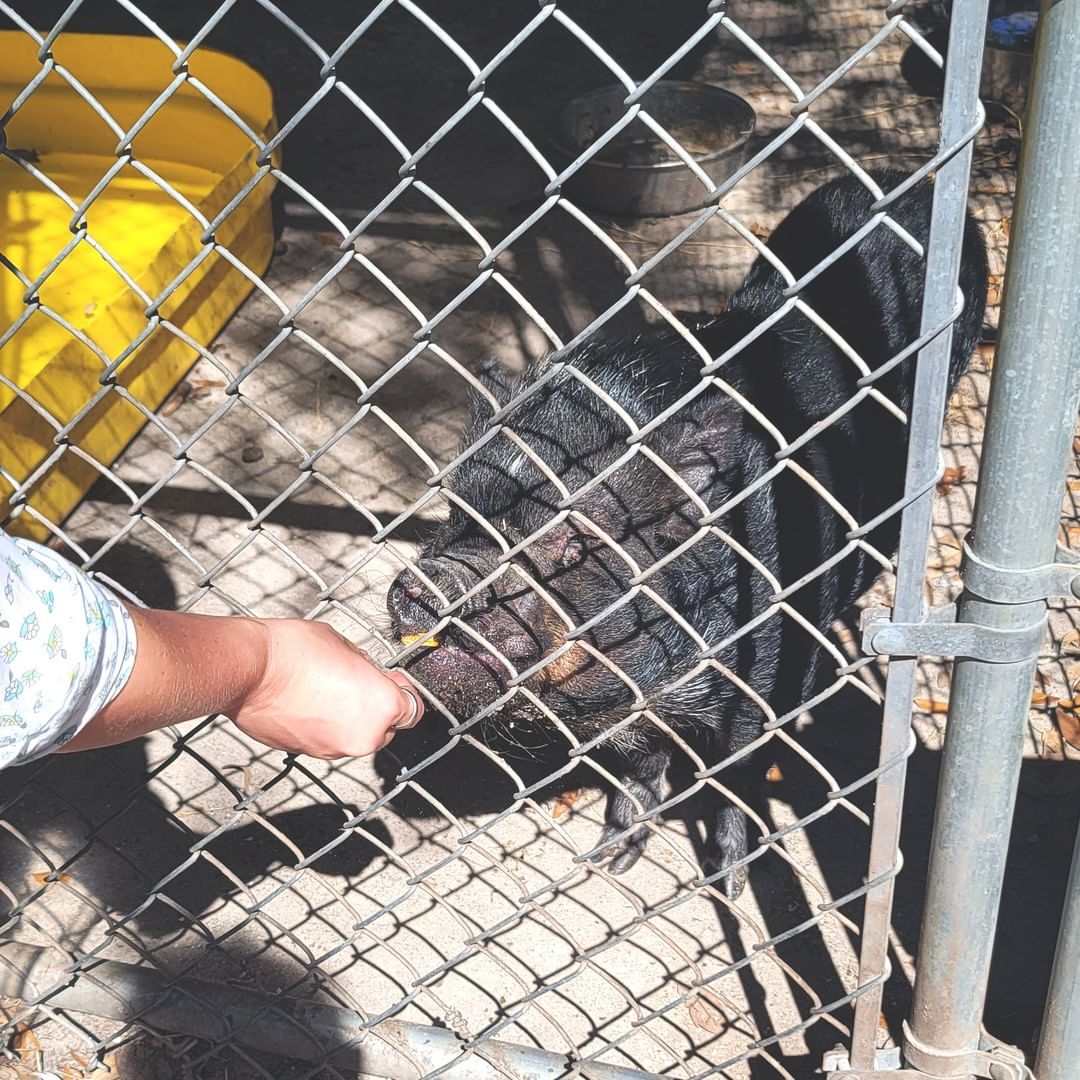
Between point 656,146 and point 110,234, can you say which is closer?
point 110,234

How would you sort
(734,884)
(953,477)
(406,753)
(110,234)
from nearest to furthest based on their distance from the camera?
(734,884) → (406,753) → (953,477) → (110,234)

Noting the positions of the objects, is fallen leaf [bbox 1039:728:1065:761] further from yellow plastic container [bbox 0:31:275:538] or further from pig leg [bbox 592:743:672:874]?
yellow plastic container [bbox 0:31:275:538]

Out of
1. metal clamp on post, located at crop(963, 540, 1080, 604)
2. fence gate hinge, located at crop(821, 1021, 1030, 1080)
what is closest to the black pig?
fence gate hinge, located at crop(821, 1021, 1030, 1080)

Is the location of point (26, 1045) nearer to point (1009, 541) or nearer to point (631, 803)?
point (631, 803)

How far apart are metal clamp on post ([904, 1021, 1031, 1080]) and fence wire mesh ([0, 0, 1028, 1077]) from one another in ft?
0.45

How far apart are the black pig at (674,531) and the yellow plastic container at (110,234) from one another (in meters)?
1.37

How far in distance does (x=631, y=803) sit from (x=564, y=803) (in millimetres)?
211

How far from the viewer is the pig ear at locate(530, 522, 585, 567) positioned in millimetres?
2400

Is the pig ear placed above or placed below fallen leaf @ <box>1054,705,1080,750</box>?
above

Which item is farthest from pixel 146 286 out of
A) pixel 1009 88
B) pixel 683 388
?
pixel 1009 88

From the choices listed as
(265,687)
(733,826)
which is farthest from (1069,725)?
(265,687)

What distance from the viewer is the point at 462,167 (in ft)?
17.4

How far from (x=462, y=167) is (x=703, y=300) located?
139 centimetres

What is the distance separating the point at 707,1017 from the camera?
7.99 feet
